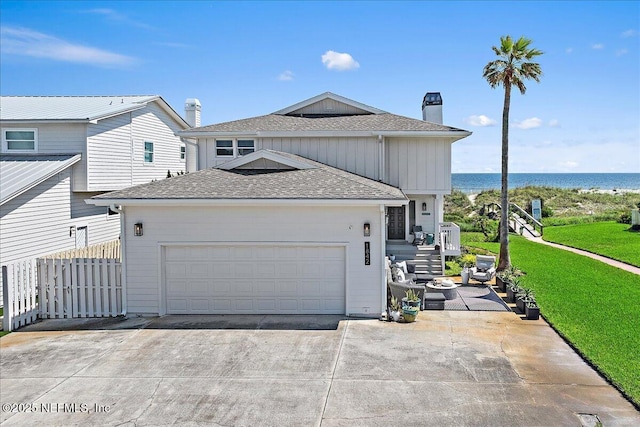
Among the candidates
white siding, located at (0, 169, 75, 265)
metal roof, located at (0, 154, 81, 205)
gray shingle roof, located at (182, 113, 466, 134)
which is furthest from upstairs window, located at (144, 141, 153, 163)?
gray shingle roof, located at (182, 113, 466, 134)

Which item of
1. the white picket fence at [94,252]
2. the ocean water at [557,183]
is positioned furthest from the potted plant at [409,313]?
the ocean water at [557,183]

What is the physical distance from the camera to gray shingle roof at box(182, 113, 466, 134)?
17.7 meters

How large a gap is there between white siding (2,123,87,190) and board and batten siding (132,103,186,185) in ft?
11.6

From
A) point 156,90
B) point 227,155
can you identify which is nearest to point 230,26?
point 227,155

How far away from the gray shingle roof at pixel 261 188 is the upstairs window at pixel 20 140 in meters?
9.14

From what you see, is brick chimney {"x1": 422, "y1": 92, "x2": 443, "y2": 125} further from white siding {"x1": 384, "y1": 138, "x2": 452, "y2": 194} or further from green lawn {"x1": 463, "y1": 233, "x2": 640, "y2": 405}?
green lawn {"x1": 463, "y1": 233, "x2": 640, "y2": 405}

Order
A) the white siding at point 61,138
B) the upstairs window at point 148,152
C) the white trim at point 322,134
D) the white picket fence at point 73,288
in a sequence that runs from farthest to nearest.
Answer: the upstairs window at point 148,152, the white siding at point 61,138, the white trim at point 322,134, the white picket fence at point 73,288

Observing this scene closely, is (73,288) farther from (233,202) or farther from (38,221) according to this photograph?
(38,221)

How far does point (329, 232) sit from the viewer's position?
12.1m

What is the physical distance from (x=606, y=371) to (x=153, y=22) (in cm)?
1788

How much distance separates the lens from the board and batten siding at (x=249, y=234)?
474 inches

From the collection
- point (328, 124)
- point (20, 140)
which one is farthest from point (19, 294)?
point (328, 124)

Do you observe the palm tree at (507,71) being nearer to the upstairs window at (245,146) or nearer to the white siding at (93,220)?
the upstairs window at (245,146)

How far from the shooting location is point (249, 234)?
12.3 m
